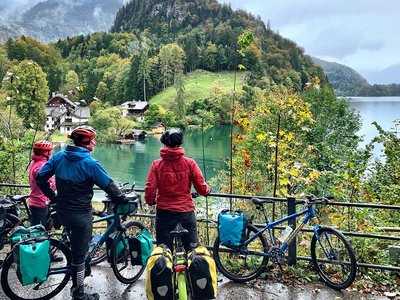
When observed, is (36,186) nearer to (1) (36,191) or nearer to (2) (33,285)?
(1) (36,191)

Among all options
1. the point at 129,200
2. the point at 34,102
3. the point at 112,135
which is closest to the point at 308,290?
the point at 129,200

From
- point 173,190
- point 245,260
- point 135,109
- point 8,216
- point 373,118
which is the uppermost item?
point 173,190

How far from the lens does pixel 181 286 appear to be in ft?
10.9

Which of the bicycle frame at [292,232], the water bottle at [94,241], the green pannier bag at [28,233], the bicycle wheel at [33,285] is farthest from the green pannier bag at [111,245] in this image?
the bicycle frame at [292,232]

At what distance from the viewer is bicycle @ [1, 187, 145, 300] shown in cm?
411

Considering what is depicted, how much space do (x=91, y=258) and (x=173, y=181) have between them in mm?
1402

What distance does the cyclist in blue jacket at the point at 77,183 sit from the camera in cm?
370

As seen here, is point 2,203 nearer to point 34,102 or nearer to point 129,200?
point 129,200

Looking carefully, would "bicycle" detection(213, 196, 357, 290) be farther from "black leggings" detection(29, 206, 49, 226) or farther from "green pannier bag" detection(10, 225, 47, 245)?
"black leggings" detection(29, 206, 49, 226)

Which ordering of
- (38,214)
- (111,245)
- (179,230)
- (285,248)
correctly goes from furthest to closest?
(38,214)
(285,248)
(111,245)
(179,230)

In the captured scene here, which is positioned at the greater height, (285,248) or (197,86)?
(197,86)

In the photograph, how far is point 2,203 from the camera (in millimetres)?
4848

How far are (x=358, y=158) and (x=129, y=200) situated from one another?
886cm

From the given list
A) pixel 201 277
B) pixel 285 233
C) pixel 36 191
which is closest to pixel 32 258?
pixel 36 191
